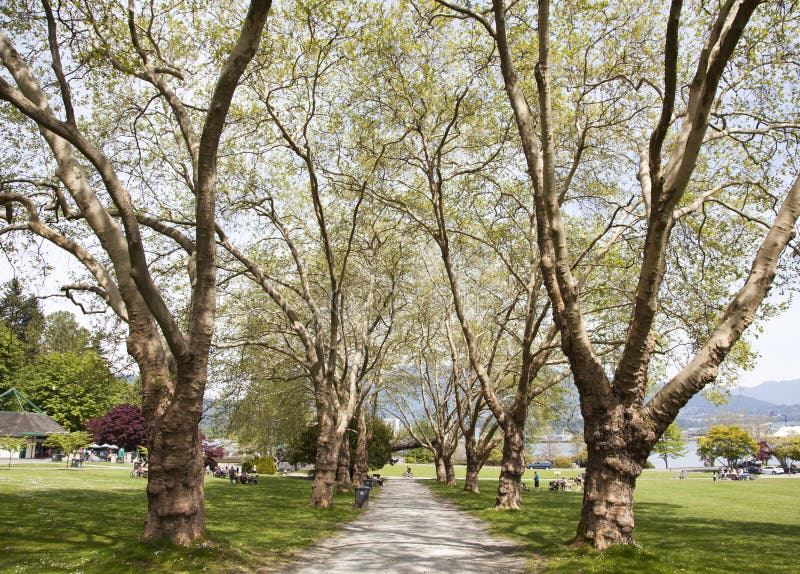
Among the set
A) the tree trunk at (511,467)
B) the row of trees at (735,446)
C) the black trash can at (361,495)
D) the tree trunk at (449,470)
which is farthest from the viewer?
the row of trees at (735,446)

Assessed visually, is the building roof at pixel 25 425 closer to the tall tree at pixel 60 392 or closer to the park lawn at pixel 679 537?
the tall tree at pixel 60 392

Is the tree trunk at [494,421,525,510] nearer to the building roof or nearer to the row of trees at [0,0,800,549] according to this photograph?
the row of trees at [0,0,800,549]

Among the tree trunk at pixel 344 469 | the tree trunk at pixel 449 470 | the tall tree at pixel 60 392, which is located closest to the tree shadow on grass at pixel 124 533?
the tree trunk at pixel 344 469

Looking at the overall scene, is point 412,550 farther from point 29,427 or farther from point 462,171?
point 29,427

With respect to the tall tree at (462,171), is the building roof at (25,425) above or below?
below

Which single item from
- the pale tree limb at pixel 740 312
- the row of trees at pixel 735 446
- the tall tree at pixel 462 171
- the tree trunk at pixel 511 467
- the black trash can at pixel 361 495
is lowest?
the row of trees at pixel 735 446

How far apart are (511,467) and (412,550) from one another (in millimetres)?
7692

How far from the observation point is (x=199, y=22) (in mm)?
11703

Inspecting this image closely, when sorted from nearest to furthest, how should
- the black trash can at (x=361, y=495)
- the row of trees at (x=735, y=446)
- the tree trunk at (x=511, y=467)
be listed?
1. the tree trunk at (x=511, y=467)
2. the black trash can at (x=361, y=495)
3. the row of trees at (x=735, y=446)

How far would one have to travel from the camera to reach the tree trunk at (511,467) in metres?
17.1

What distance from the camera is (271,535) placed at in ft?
38.5

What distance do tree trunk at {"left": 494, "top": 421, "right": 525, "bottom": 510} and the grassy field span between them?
2.20ft

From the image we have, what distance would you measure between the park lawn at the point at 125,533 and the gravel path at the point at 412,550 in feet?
2.15

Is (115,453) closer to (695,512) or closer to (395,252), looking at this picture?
(395,252)
